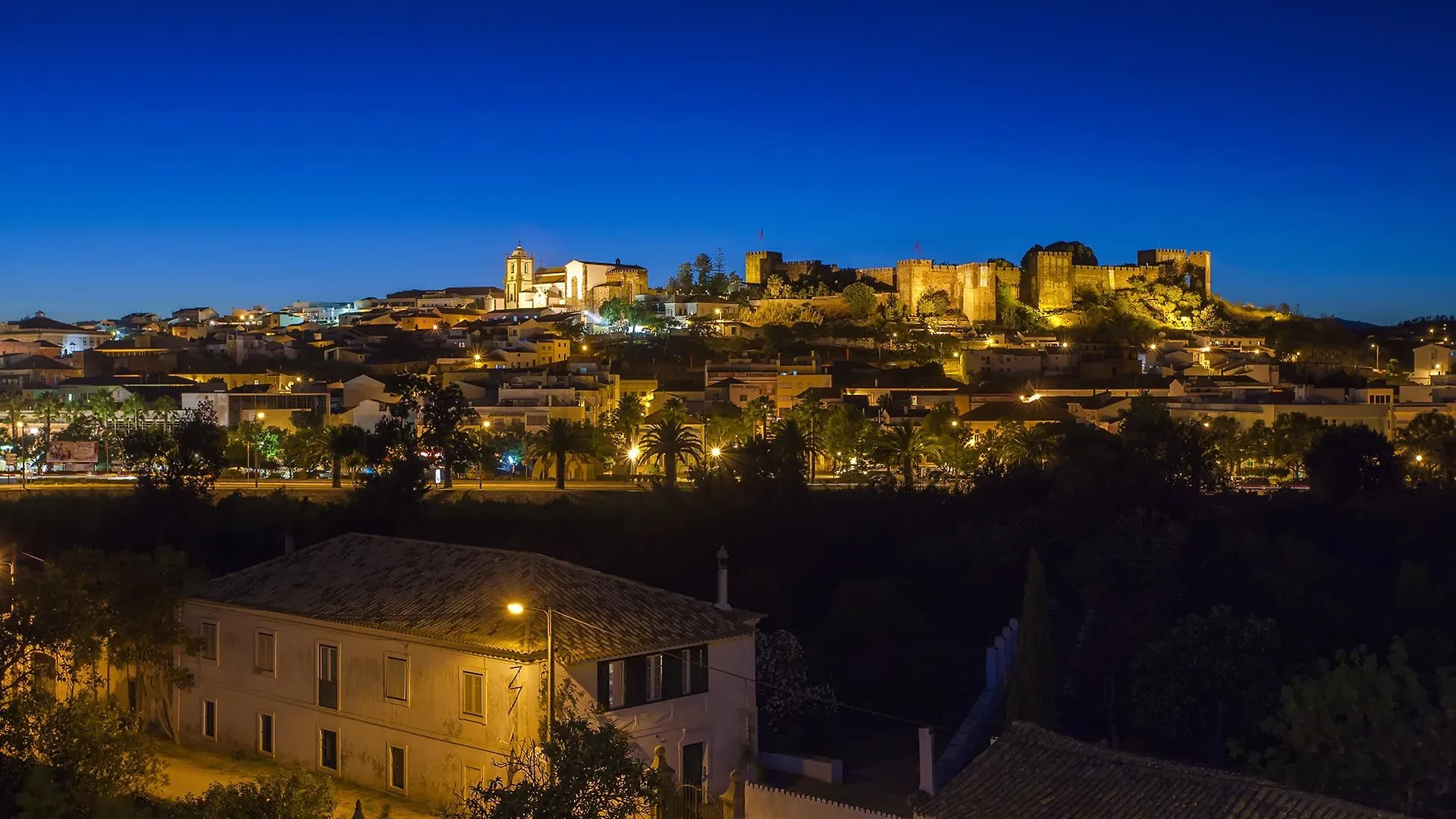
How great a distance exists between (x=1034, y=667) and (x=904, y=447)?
21.9 m

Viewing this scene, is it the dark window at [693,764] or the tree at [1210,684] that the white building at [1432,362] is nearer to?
the tree at [1210,684]

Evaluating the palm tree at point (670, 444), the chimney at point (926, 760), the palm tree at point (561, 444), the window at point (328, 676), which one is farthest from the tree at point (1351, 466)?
the window at point (328, 676)

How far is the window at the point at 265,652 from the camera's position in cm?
1811

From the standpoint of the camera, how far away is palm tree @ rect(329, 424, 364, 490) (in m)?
40.4

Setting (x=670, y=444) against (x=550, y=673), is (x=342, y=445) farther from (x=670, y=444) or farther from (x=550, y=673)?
(x=550, y=673)

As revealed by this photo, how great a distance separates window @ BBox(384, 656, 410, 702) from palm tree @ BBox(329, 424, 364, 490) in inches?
941

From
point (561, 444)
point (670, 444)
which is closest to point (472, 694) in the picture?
point (670, 444)

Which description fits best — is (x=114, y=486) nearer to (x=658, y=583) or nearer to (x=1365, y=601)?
(x=658, y=583)

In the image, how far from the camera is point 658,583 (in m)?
28.3

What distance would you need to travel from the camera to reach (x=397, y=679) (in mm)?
16531

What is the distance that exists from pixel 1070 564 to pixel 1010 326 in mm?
63125

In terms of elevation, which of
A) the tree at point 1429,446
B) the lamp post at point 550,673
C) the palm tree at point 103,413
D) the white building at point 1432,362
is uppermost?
the white building at point 1432,362

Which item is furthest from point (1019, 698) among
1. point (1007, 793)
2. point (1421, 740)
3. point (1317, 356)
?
point (1317, 356)

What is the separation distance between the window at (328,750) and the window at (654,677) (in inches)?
161
